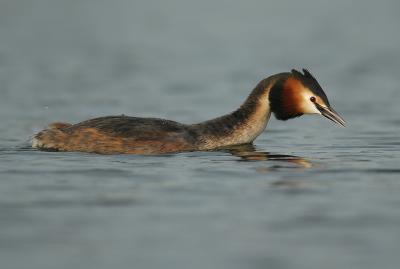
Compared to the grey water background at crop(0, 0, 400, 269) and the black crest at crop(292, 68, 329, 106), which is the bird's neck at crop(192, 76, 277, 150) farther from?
the black crest at crop(292, 68, 329, 106)

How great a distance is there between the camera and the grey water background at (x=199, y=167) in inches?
299

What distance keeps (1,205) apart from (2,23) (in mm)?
26859

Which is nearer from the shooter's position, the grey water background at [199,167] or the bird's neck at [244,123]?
the grey water background at [199,167]

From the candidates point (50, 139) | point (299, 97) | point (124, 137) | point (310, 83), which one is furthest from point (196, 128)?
point (50, 139)

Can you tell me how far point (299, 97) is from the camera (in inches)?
506

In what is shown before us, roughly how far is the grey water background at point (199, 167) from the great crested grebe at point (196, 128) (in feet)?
0.80

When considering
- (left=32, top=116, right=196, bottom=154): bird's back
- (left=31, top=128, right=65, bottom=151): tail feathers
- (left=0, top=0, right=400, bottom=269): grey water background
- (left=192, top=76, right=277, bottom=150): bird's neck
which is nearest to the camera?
(left=0, top=0, right=400, bottom=269): grey water background

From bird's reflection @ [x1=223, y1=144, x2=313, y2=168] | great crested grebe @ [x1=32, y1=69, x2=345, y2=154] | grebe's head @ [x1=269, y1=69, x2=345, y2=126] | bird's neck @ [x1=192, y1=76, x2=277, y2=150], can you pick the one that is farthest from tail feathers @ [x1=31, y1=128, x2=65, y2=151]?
grebe's head @ [x1=269, y1=69, x2=345, y2=126]

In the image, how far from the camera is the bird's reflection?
39.3ft

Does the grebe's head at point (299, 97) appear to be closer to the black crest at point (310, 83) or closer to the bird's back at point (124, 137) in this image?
the black crest at point (310, 83)

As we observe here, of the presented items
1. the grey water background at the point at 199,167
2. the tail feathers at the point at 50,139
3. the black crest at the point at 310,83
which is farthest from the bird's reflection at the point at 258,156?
the tail feathers at the point at 50,139

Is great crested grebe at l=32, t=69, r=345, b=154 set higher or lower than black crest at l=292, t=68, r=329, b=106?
lower

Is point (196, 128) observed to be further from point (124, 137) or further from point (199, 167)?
point (199, 167)

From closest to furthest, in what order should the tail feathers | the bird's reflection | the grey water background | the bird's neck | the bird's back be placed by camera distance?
the grey water background
the bird's reflection
the bird's back
the tail feathers
the bird's neck
